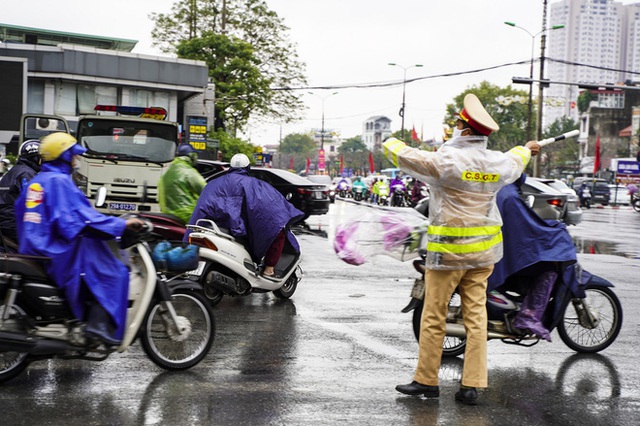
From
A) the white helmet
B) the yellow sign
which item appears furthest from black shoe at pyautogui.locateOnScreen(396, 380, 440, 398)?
the white helmet

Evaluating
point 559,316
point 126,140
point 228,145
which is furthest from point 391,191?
point 559,316

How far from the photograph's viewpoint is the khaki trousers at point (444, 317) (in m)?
5.32

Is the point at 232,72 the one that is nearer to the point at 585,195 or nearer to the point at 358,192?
the point at 358,192

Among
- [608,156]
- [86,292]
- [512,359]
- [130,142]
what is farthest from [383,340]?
[608,156]

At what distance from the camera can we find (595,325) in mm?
6750

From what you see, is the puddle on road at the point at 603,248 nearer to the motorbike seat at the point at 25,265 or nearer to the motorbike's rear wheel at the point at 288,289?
the motorbike's rear wheel at the point at 288,289

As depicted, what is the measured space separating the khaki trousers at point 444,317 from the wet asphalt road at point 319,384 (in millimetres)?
240

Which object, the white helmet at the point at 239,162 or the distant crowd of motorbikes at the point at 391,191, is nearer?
the white helmet at the point at 239,162

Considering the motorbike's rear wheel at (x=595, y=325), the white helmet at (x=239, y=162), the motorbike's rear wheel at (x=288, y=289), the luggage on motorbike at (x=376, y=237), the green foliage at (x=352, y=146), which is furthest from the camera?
the green foliage at (x=352, y=146)

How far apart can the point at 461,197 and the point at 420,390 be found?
1.26 metres

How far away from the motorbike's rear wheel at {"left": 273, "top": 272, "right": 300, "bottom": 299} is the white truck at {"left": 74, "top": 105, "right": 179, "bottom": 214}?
273 inches

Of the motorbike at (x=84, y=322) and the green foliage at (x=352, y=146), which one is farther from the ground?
the green foliage at (x=352, y=146)

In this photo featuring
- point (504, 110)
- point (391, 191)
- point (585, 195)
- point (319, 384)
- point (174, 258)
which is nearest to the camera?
point (319, 384)

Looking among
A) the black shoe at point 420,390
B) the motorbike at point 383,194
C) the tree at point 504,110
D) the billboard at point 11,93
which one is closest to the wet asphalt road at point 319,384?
the black shoe at point 420,390
